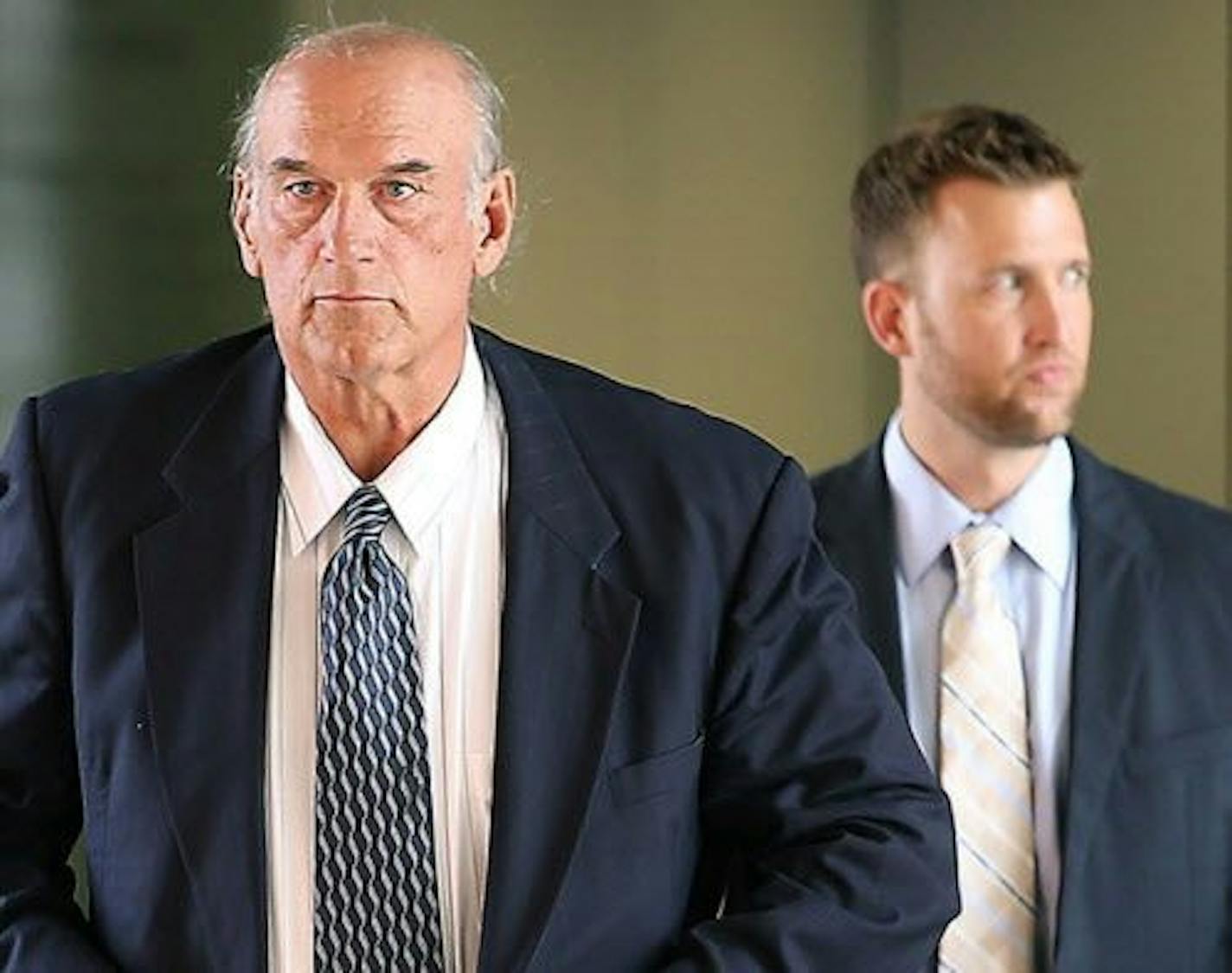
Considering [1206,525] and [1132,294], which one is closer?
[1206,525]

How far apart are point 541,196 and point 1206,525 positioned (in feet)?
5.05

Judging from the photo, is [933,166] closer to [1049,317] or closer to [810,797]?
[1049,317]

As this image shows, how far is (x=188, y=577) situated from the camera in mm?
2086

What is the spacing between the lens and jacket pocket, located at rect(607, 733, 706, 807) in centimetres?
204

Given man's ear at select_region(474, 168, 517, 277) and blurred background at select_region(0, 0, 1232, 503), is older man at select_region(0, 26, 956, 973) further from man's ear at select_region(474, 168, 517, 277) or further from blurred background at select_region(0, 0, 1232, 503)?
blurred background at select_region(0, 0, 1232, 503)

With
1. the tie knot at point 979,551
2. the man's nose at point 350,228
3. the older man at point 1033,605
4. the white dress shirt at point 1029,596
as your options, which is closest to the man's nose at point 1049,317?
the older man at point 1033,605

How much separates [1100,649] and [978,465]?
26 cm

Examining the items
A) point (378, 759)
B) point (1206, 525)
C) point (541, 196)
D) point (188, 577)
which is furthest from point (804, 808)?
point (541, 196)

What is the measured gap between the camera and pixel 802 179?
4.63m

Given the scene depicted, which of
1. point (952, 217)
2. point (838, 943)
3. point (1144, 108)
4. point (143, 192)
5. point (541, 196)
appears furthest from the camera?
point (1144, 108)

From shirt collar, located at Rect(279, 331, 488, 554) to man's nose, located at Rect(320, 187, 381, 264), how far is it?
15cm

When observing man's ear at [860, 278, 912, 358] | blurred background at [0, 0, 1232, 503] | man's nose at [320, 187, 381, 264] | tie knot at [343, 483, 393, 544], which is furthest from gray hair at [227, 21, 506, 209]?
blurred background at [0, 0, 1232, 503]

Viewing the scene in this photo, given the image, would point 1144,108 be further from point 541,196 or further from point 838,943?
point 838,943

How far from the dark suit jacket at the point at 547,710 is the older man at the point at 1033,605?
636mm
